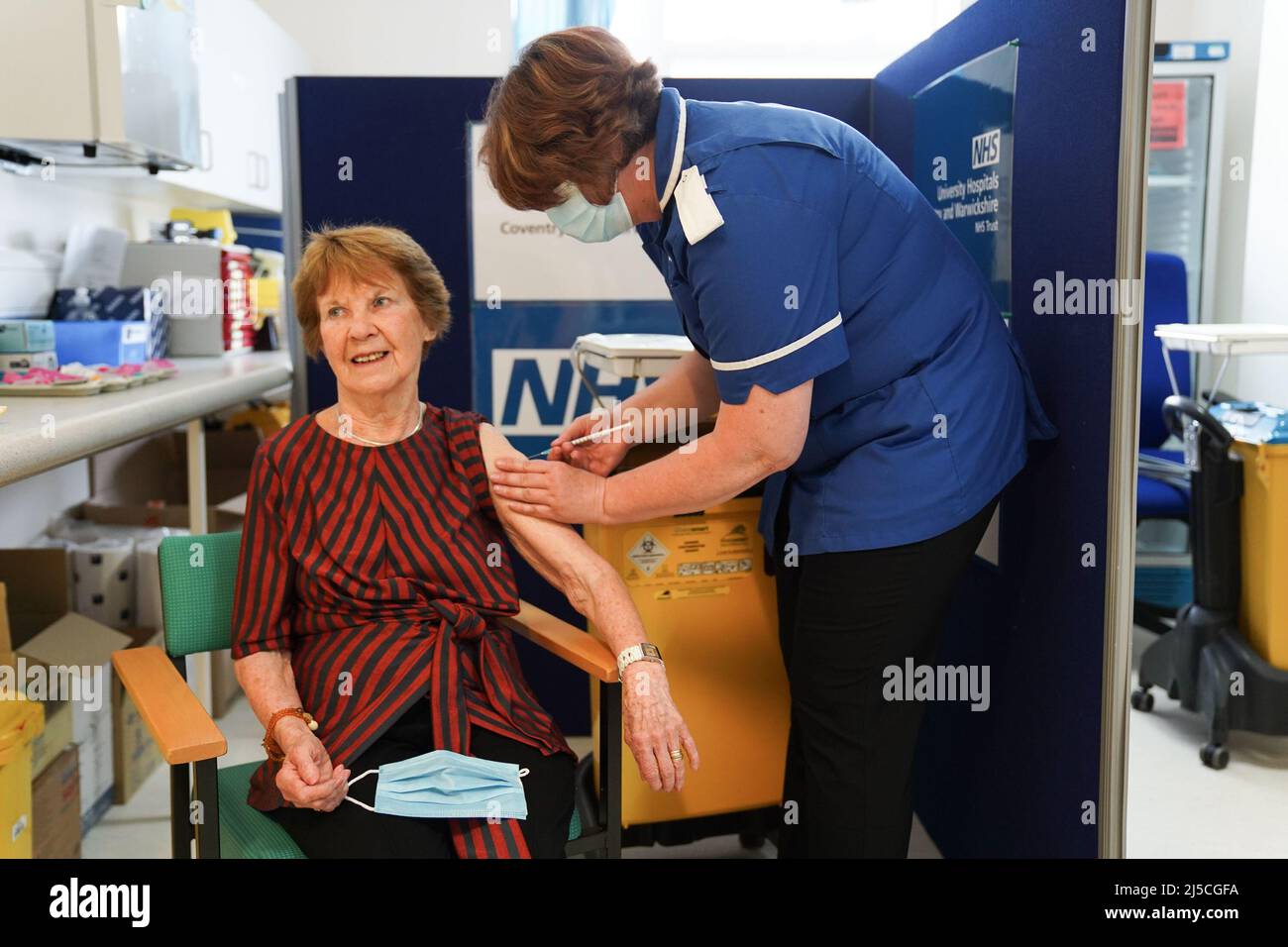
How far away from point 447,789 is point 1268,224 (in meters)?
1.59

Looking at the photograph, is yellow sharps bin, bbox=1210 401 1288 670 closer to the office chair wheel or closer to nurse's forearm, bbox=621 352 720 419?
the office chair wheel

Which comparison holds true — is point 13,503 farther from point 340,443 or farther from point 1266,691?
point 1266,691

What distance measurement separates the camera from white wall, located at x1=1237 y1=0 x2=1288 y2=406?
6.09 ft

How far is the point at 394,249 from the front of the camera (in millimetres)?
1853

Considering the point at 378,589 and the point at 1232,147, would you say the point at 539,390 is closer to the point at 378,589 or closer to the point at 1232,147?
the point at 378,589

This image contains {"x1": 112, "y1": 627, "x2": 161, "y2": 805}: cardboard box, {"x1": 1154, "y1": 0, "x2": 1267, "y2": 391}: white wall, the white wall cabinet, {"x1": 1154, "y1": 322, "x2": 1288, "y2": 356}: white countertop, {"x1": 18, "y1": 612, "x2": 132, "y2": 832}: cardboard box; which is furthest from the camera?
the white wall cabinet

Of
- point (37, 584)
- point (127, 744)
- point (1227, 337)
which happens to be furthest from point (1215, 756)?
point (37, 584)

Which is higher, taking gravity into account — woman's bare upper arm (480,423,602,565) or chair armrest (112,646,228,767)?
woman's bare upper arm (480,423,602,565)

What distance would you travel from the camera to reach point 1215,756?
2.04m

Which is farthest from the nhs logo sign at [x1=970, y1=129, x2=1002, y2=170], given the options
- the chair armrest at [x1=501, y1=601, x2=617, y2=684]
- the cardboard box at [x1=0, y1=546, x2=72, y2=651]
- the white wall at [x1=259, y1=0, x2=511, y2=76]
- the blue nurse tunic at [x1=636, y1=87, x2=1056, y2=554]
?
the white wall at [x1=259, y1=0, x2=511, y2=76]

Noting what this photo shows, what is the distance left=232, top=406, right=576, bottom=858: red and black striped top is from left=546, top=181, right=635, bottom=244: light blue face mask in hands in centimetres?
42

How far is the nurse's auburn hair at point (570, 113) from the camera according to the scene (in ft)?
5.15

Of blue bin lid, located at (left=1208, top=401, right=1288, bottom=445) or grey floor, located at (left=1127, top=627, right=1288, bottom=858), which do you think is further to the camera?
blue bin lid, located at (left=1208, top=401, right=1288, bottom=445)

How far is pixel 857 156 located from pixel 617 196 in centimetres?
35
